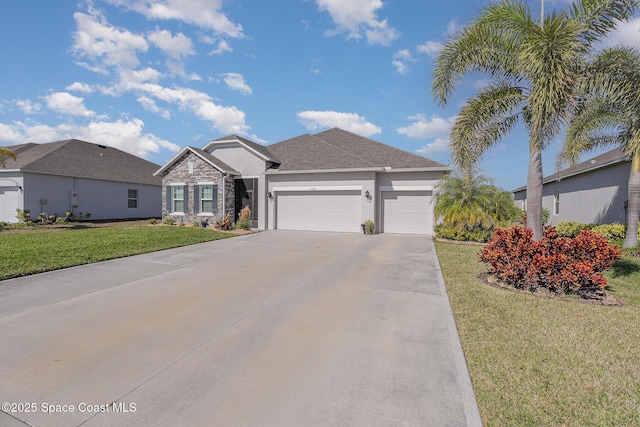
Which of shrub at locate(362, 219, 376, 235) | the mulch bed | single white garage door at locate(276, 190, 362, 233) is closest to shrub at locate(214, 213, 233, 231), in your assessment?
single white garage door at locate(276, 190, 362, 233)

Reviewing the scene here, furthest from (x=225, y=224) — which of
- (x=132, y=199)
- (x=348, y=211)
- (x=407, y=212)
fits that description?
(x=132, y=199)

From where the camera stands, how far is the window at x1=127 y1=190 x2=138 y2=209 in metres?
22.9

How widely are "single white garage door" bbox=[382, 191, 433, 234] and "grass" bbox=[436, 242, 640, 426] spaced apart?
1016 centimetres

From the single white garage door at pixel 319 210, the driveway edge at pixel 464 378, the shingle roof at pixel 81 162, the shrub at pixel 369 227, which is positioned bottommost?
the driveway edge at pixel 464 378

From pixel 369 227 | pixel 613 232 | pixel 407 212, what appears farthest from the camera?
pixel 407 212

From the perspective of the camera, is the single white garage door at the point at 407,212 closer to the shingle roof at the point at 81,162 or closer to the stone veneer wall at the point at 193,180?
the stone veneer wall at the point at 193,180

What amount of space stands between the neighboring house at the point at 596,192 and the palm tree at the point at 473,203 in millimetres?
3276

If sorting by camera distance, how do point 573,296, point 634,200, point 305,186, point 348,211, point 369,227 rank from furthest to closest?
1. point 305,186
2. point 348,211
3. point 369,227
4. point 634,200
5. point 573,296

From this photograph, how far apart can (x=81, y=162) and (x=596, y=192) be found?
3171 cm

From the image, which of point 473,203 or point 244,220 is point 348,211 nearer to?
point 244,220

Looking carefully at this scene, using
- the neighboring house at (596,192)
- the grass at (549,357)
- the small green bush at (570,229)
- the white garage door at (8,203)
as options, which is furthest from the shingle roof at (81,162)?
the small green bush at (570,229)

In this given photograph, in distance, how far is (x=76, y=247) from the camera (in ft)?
32.6

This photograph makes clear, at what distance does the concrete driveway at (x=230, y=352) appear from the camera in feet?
8.89

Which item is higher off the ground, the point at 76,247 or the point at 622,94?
the point at 622,94
